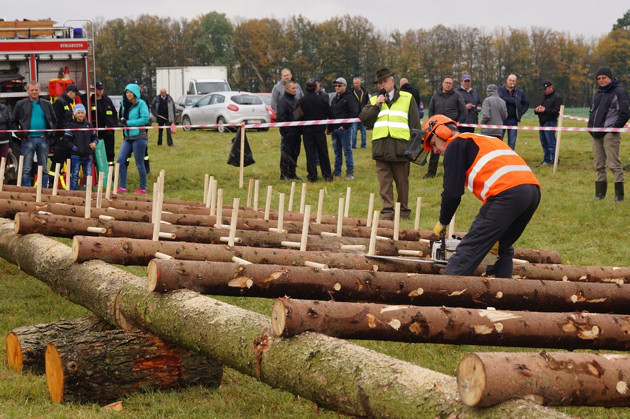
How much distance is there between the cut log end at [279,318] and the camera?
13.7ft

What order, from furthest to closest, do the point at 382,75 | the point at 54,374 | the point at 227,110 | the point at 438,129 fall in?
the point at 227,110
the point at 382,75
the point at 438,129
the point at 54,374

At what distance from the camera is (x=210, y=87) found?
32.4 m

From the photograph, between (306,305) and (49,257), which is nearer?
(306,305)

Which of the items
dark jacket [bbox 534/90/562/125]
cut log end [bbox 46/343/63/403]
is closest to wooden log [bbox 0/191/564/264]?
cut log end [bbox 46/343/63/403]

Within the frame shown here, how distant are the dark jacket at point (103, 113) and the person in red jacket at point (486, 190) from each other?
415 inches

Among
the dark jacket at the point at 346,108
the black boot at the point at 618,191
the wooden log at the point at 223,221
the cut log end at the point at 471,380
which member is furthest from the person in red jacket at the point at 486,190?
the dark jacket at the point at 346,108

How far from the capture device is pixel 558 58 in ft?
190

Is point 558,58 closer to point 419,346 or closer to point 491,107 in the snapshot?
point 491,107

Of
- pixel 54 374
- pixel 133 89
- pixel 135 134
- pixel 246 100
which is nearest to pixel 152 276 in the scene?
pixel 54 374

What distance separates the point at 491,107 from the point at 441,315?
12609 mm

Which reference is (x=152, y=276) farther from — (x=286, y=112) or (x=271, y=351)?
(x=286, y=112)

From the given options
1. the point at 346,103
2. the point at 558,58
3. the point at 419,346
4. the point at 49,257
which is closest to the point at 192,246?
the point at 49,257

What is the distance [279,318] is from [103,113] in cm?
1232

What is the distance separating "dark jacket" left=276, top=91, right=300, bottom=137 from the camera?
52.3ft
